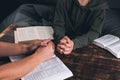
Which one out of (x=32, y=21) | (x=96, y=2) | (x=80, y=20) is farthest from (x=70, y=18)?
(x=32, y=21)

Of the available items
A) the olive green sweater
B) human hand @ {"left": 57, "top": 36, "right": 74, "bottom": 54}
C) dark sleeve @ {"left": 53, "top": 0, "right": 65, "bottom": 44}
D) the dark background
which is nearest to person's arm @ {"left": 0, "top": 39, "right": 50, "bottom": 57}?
human hand @ {"left": 57, "top": 36, "right": 74, "bottom": 54}

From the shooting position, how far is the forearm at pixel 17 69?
114 centimetres

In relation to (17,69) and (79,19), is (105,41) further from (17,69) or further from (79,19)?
(17,69)

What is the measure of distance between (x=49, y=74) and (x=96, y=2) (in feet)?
2.40

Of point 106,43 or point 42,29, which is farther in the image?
point 42,29

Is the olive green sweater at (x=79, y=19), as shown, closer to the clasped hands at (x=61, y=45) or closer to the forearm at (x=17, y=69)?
the clasped hands at (x=61, y=45)

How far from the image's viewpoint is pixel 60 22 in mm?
1753

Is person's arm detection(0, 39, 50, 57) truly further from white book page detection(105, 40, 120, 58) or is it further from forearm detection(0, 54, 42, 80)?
white book page detection(105, 40, 120, 58)

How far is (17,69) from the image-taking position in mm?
1167

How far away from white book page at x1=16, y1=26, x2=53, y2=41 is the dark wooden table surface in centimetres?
24

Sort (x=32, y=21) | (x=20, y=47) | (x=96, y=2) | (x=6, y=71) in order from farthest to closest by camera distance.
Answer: (x=32, y=21) < (x=96, y=2) < (x=20, y=47) < (x=6, y=71)

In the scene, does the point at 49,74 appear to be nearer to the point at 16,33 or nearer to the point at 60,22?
the point at 16,33

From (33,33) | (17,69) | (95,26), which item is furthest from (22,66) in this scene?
(95,26)

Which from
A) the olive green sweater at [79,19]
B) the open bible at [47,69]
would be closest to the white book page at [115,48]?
the olive green sweater at [79,19]
